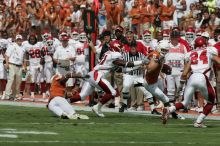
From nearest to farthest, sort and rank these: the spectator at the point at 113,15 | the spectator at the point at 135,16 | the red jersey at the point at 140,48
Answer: the red jersey at the point at 140,48 → the spectator at the point at 135,16 → the spectator at the point at 113,15

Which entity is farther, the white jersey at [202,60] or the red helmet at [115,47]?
the red helmet at [115,47]

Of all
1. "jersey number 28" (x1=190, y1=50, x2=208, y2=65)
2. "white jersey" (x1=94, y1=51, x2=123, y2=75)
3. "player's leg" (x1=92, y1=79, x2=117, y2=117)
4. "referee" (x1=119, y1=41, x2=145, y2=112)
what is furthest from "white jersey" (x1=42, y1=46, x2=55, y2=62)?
"jersey number 28" (x1=190, y1=50, x2=208, y2=65)

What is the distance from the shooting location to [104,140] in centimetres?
1361

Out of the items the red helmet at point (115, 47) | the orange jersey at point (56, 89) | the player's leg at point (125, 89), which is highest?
the red helmet at point (115, 47)

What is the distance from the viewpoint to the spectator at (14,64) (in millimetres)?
26266

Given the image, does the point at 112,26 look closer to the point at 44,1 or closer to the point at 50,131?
the point at 44,1

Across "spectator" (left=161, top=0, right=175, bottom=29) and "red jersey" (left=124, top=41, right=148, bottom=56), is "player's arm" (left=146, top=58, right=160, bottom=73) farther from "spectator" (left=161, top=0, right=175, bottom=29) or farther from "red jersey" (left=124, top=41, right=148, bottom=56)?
"spectator" (left=161, top=0, right=175, bottom=29)

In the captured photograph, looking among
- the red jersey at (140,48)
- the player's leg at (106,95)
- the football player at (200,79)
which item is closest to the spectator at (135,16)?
the red jersey at (140,48)

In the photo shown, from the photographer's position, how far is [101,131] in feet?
49.9

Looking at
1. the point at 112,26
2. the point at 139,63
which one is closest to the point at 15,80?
the point at 112,26

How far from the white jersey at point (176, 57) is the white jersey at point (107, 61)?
8.64 ft

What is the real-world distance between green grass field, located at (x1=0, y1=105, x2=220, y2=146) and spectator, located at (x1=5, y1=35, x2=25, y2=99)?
683 cm

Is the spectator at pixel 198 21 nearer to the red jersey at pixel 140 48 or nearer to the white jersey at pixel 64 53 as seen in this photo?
the red jersey at pixel 140 48

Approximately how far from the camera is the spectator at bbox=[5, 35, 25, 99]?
2627cm
